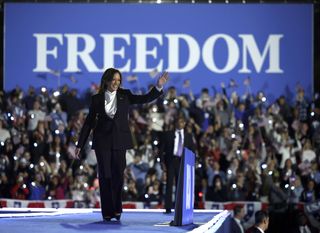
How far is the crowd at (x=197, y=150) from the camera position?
17125 mm

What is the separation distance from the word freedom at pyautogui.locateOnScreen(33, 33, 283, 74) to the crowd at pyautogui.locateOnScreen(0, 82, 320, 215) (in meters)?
1.10

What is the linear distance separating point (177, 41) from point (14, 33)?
351cm

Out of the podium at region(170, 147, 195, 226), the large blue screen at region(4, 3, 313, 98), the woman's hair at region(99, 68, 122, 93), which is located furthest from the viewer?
the large blue screen at region(4, 3, 313, 98)

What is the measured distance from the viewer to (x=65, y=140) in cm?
1847

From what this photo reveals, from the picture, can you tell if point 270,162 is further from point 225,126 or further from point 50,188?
point 50,188

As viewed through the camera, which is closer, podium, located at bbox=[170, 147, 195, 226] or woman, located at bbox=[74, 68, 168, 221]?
podium, located at bbox=[170, 147, 195, 226]

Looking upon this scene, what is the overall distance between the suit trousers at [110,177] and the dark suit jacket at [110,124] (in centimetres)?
7

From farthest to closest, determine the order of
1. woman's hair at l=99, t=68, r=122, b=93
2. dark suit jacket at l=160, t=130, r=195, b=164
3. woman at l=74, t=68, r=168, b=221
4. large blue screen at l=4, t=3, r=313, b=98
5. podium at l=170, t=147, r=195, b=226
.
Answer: large blue screen at l=4, t=3, r=313, b=98 < dark suit jacket at l=160, t=130, r=195, b=164 < woman at l=74, t=68, r=168, b=221 < woman's hair at l=99, t=68, r=122, b=93 < podium at l=170, t=147, r=195, b=226

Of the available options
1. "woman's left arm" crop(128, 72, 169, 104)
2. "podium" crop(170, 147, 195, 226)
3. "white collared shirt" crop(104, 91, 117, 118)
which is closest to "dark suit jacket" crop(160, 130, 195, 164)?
"woman's left arm" crop(128, 72, 169, 104)

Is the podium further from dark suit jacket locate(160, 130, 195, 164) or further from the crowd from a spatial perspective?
the crowd

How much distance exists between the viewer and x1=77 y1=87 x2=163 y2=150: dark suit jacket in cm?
866

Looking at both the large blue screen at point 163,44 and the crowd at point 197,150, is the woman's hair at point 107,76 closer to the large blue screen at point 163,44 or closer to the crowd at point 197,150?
the crowd at point 197,150

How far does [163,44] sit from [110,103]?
487 inches

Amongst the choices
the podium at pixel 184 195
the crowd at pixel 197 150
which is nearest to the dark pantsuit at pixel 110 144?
→ the podium at pixel 184 195
